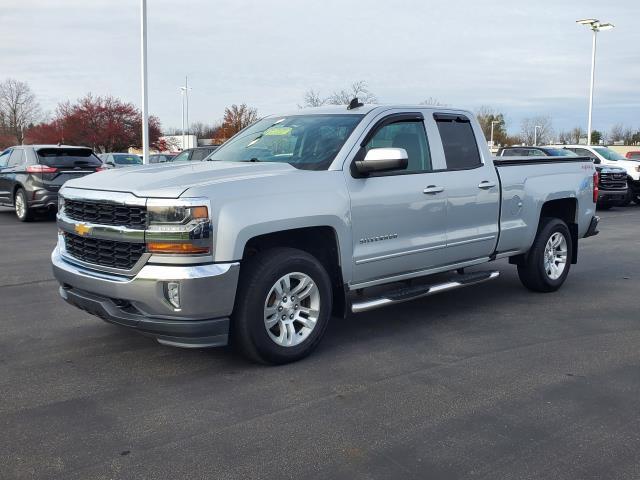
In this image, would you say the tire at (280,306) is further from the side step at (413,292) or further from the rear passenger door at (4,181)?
the rear passenger door at (4,181)

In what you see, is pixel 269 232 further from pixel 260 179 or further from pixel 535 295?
pixel 535 295

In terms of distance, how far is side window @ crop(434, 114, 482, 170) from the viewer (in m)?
6.27

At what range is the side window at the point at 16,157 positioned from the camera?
15.1 m

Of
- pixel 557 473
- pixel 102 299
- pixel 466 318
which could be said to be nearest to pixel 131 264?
pixel 102 299

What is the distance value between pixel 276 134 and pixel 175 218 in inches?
76.5

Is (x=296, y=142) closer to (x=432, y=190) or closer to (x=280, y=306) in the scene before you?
(x=432, y=190)

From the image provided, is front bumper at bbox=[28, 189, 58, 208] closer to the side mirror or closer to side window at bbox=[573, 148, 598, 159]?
the side mirror

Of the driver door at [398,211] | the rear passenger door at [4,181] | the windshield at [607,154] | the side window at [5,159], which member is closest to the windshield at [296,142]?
the driver door at [398,211]

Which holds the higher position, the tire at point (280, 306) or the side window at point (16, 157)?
the side window at point (16, 157)

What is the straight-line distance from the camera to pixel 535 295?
24.6 ft

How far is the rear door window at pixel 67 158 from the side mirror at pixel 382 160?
446 inches

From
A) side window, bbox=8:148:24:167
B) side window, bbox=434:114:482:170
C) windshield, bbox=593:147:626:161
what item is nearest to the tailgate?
side window, bbox=8:148:24:167

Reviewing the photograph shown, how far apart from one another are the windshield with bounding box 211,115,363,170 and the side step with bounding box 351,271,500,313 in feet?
3.72

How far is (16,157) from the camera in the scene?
1527cm
